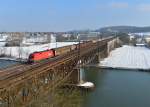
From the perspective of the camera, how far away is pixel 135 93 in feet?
97.6

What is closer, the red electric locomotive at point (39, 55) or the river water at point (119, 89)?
the river water at point (119, 89)

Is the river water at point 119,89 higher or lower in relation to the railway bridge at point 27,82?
lower

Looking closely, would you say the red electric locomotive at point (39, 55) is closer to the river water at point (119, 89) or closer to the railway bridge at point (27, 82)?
the railway bridge at point (27, 82)

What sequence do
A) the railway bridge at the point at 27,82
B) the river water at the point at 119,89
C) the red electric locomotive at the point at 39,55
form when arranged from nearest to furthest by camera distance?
the railway bridge at the point at 27,82 < the river water at the point at 119,89 < the red electric locomotive at the point at 39,55

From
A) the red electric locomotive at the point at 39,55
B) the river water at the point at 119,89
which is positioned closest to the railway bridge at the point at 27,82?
the red electric locomotive at the point at 39,55

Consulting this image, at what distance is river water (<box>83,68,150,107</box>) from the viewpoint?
85.6 feet

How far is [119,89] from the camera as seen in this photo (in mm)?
31562

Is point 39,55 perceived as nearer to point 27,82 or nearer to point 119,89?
point 119,89

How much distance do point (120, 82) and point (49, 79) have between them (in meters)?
16.0

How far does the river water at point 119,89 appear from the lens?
2609 cm

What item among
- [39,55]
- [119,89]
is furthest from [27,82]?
[119,89]

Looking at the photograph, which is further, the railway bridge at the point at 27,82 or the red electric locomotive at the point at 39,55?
the red electric locomotive at the point at 39,55

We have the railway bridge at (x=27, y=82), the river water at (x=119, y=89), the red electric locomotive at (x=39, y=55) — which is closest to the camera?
the railway bridge at (x=27, y=82)

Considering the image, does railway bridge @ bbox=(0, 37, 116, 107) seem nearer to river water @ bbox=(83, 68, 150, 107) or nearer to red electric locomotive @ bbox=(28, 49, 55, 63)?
red electric locomotive @ bbox=(28, 49, 55, 63)
